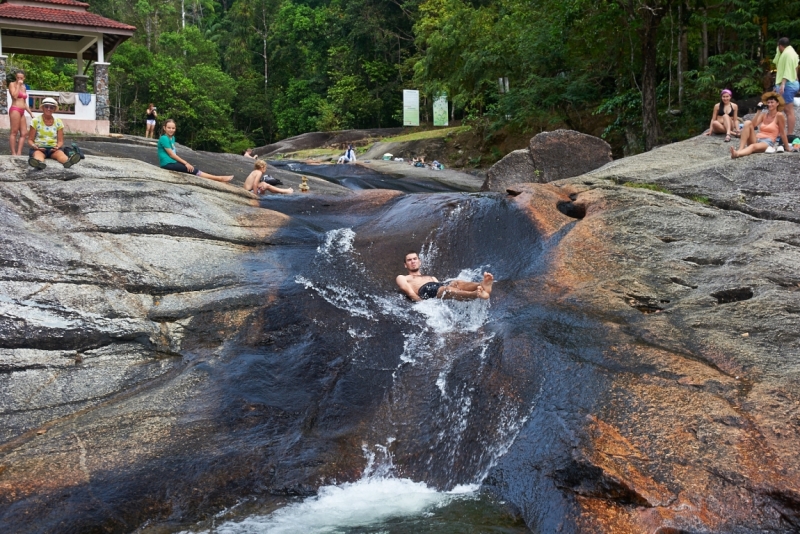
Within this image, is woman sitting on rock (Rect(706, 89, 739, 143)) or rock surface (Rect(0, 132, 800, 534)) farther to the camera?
woman sitting on rock (Rect(706, 89, 739, 143))

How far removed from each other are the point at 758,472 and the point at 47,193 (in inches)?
332

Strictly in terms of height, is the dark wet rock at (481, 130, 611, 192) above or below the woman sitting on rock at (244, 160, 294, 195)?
above

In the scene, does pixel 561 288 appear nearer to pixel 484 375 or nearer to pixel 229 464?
pixel 484 375

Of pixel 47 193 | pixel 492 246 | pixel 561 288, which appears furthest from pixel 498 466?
pixel 47 193

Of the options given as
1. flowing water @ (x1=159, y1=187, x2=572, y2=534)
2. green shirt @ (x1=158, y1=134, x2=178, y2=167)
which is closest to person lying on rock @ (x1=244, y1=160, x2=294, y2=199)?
green shirt @ (x1=158, y1=134, x2=178, y2=167)

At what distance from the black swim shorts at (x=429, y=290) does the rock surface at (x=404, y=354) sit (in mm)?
276

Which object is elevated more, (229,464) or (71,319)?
(71,319)

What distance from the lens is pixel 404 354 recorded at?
7871mm

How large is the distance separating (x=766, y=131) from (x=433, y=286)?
609 cm

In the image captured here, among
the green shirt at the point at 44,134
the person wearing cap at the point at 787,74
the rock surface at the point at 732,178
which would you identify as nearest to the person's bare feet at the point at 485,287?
the rock surface at the point at 732,178

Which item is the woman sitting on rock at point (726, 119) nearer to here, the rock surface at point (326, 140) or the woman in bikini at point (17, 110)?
the woman in bikini at point (17, 110)

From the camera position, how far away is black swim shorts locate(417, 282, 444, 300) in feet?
28.9

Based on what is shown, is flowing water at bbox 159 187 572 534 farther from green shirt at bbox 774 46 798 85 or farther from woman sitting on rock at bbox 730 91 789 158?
green shirt at bbox 774 46 798 85

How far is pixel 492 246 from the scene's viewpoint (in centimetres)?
988
